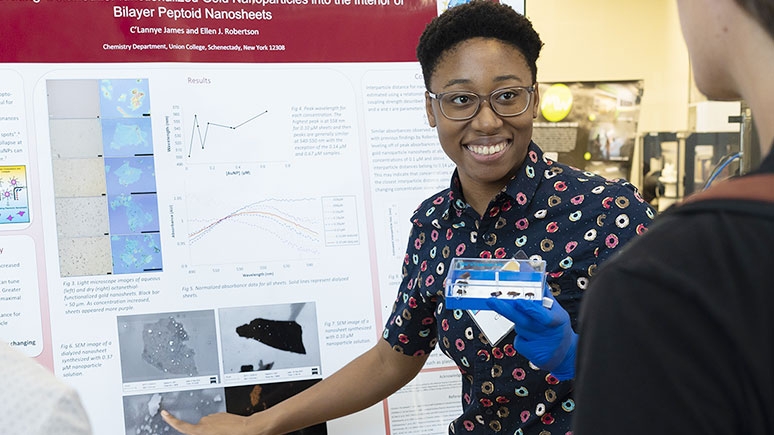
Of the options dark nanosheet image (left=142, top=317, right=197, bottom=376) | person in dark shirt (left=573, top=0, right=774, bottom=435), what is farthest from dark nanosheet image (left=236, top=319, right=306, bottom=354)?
person in dark shirt (left=573, top=0, right=774, bottom=435)

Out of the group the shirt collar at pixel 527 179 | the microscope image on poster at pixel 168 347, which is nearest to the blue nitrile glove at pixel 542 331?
the shirt collar at pixel 527 179

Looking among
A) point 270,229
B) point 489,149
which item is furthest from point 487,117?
point 270,229

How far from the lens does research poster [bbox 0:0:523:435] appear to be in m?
2.01

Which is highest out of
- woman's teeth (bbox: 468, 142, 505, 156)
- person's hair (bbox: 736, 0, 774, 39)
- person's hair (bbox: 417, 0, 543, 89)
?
person's hair (bbox: 417, 0, 543, 89)

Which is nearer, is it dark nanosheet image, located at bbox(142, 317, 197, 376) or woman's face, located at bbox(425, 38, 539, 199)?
woman's face, located at bbox(425, 38, 539, 199)

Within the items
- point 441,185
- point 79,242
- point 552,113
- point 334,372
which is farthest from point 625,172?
point 79,242

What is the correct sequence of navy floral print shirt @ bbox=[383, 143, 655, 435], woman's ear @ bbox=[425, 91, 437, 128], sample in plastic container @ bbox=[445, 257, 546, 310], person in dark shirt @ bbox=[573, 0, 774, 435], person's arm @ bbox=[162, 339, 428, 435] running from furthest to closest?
person's arm @ bbox=[162, 339, 428, 435]
woman's ear @ bbox=[425, 91, 437, 128]
navy floral print shirt @ bbox=[383, 143, 655, 435]
sample in plastic container @ bbox=[445, 257, 546, 310]
person in dark shirt @ bbox=[573, 0, 774, 435]

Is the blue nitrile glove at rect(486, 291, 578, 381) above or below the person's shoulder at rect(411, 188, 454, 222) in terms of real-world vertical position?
below

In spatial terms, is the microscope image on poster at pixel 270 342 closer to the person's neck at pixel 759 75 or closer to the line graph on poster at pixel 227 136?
the line graph on poster at pixel 227 136

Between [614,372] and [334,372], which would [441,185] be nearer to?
[334,372]

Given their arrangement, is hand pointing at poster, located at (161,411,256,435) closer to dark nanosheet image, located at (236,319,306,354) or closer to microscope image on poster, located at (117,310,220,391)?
microscope image on poster, located at (117,310,220,391)

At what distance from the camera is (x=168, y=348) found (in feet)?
6.75

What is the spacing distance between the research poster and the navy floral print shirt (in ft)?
1.58

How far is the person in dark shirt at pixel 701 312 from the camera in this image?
0.56 m
